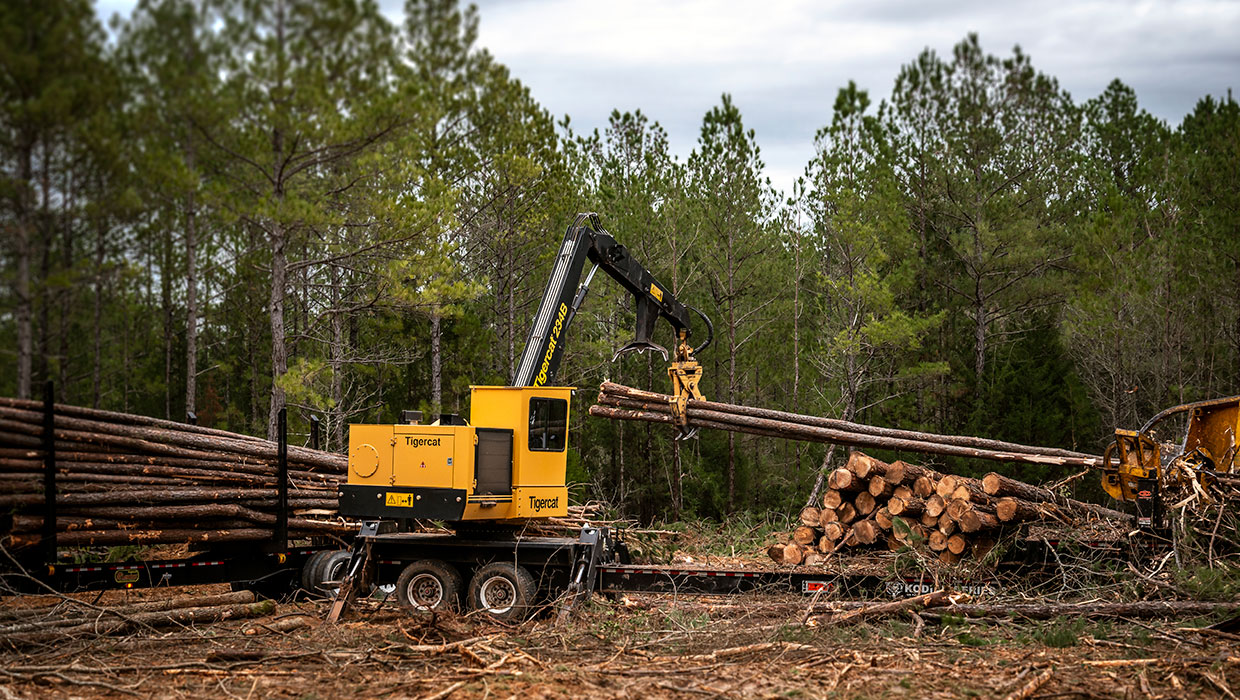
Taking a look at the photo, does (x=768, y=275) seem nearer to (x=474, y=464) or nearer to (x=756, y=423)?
(x=756, y=423)

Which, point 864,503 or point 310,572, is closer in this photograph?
point 310,572

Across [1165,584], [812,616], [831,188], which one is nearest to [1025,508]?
[1165,584]

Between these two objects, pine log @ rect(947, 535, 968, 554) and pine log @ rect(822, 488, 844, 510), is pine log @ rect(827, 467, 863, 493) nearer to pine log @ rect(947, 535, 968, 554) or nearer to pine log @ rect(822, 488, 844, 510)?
pine log @ rect(822, 488, 844, 510)

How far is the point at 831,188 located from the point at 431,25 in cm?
1239

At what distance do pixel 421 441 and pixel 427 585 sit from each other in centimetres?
173

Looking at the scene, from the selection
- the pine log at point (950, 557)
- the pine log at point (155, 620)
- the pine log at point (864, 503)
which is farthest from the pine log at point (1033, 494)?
the pine log at point (155, 620)

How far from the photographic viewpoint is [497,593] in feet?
35.1

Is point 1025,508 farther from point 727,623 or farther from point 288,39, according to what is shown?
point 288,39

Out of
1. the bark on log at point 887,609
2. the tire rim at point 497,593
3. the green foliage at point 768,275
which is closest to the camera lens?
the bark on log at point 887,609

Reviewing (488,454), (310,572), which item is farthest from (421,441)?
(310,572)

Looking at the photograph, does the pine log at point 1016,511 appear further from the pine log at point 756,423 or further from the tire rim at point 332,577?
the tire rim at point 332,577

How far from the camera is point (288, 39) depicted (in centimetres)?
830

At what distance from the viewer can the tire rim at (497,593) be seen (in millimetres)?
10656

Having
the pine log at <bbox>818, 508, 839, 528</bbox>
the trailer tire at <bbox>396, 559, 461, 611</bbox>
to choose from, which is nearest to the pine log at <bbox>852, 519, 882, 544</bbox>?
the pine log at <bbox>818, 508, 839, 528</bbox>
